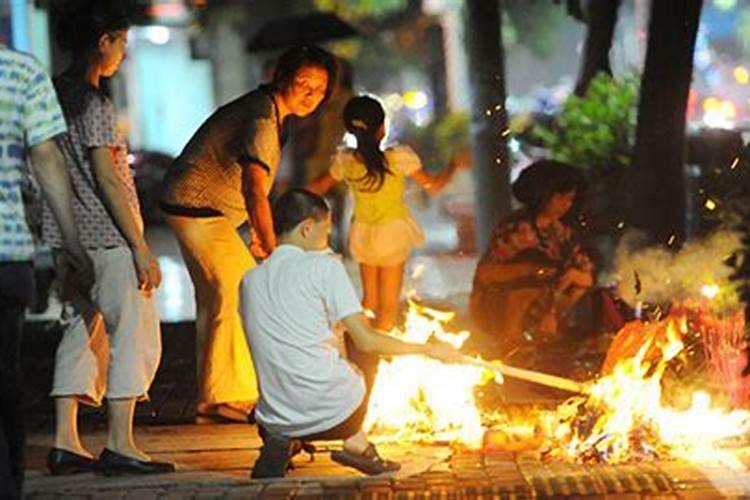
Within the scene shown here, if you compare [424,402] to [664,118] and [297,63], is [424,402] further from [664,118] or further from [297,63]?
[664,118]

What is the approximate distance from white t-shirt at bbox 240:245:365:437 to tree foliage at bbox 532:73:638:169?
7836mm

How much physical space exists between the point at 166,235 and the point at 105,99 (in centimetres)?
1654

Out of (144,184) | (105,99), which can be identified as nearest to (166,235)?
(144,184)

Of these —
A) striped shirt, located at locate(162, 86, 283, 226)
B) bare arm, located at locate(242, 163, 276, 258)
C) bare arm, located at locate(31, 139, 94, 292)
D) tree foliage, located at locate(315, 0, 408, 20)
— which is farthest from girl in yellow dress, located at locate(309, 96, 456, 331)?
tree foliage, located at locate(315, 0, 408, 20)

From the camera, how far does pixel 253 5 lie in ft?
122

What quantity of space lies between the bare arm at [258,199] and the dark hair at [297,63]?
0.45m

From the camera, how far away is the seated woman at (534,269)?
10305 millimetres

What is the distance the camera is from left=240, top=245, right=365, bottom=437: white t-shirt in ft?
24.8

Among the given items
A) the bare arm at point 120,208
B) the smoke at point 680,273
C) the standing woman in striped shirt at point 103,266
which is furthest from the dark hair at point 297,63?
the smoke at point 680,273

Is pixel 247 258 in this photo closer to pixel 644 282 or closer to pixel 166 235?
pixel 644 282

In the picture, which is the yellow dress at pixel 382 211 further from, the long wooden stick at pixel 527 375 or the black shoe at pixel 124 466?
the black shoe at pixel 124 466

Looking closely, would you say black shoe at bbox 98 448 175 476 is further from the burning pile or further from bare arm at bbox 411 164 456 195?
bare arm at bbox 411 164 456 195

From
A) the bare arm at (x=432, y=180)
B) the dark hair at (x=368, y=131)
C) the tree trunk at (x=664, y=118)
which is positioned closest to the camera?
the dark hair at (x=368, y=131)

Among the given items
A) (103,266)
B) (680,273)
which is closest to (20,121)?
(103,266)
